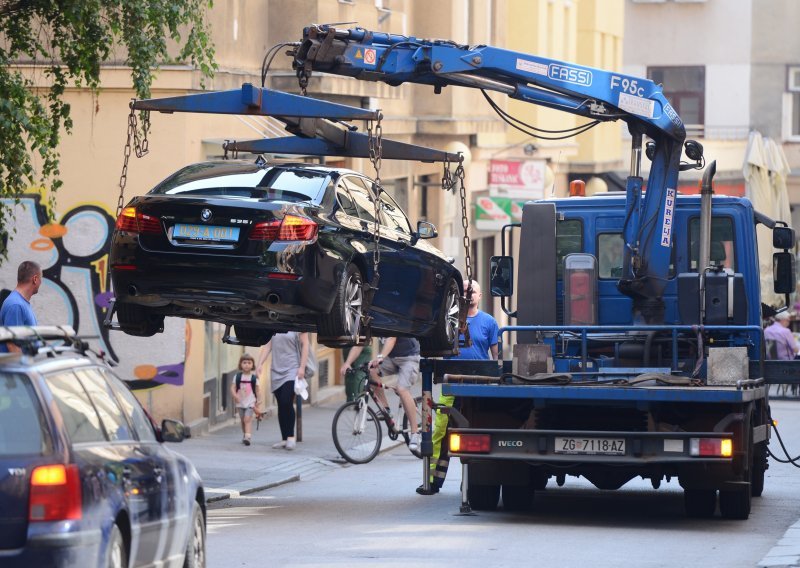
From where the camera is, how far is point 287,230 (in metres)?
12.9

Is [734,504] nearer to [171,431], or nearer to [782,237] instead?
[782,237]

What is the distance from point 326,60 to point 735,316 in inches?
154

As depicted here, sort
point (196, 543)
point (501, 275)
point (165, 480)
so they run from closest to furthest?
point (165, 480) → point (196, 543) → point (501, 275)

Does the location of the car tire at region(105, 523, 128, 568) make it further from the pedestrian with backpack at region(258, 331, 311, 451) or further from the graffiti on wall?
the graffiti on wall

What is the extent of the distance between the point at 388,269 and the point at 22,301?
297 centimetres

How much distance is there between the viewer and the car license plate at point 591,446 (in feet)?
43.8

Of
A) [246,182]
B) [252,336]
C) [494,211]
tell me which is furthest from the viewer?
[494,211]

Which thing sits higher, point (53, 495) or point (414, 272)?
point (414, 272)

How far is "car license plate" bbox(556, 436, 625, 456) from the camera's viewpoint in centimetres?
1334

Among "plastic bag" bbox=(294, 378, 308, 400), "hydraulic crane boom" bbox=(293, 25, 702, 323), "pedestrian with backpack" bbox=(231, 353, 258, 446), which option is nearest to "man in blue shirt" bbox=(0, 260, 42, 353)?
"hydraulic crane boom" bbox=(293, 25, 702, 323)

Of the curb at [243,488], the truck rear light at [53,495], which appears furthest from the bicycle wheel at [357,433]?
the truck rear light at [53,495]

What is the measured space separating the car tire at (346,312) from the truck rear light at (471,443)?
1.08 m

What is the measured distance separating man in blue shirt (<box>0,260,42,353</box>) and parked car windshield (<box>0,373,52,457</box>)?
6.50 m

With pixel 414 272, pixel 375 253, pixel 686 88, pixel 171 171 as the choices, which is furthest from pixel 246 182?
pixel 686 88
